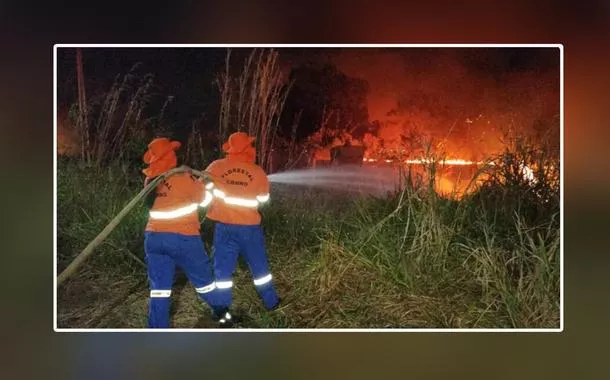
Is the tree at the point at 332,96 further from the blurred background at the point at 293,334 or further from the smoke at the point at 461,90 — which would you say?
the blurred background at the point at 293,334

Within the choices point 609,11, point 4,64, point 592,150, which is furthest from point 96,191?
point 609,11

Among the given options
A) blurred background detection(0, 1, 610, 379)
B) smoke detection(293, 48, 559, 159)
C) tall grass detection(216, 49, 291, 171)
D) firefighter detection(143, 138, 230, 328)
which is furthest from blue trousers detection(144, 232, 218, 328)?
smoke detection(293, 48, 559, 159)

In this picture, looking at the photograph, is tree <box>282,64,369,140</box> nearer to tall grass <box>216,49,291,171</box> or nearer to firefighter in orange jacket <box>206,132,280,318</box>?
tall grass <box>216,49,291,171</box>

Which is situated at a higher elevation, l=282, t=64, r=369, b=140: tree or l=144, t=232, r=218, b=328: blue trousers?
l=282, t=64, r=369, b=140: tree

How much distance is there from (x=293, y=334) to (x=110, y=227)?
2.90 ft

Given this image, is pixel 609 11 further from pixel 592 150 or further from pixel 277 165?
pixel 277 165

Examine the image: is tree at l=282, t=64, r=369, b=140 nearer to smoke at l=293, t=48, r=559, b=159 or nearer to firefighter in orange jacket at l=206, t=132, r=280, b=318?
smoke at l=293, t=48, r=559, b=159

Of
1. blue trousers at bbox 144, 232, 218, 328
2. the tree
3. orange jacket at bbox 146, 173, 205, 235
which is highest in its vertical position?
the tree

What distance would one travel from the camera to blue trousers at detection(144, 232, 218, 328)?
217 centimetres

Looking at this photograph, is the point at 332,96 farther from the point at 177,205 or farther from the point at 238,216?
the point at 177,205

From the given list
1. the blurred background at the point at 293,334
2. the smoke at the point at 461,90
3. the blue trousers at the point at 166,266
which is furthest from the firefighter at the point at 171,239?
the smoke at the point at 461,90

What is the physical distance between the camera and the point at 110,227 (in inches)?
86.0

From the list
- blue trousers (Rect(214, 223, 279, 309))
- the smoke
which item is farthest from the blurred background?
blue trousers (Rect(214, 223, 279, 309))

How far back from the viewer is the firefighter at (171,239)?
2.17m
